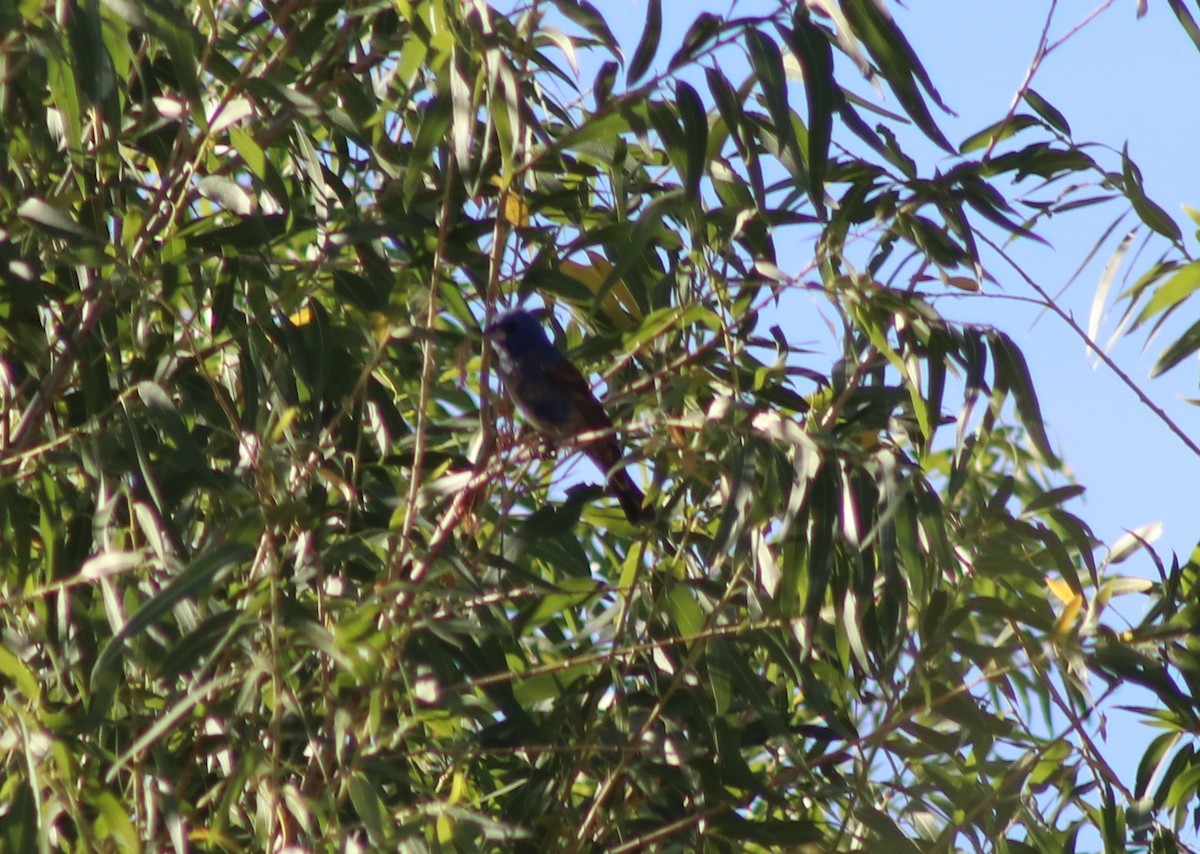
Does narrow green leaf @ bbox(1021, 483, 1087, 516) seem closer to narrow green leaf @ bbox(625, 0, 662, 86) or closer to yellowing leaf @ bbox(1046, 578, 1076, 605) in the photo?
yellowing leaf @ bbox(1046, 578, 1076, 605)

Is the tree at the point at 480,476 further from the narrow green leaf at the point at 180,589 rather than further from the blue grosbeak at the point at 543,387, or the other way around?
the blue grosbeak at the point at 543,387

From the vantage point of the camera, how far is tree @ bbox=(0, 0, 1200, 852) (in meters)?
2.15

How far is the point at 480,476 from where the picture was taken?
7.07 ft

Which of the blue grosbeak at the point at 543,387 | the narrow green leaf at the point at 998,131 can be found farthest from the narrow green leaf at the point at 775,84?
the blue grosbeak at the point at 543,387

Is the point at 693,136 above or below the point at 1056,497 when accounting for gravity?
above

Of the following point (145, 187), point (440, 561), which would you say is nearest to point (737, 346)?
point (440, 561)

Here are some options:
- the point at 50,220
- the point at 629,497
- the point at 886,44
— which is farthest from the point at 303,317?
the point at 886,44

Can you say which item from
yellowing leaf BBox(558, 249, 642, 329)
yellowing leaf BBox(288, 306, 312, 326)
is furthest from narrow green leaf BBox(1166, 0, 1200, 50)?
yellowing leaf BBox(288, 306, 312, 326)

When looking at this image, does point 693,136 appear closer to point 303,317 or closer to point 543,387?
point 303,317

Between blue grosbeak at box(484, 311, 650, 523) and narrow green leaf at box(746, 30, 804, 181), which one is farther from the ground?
narrow green leaf at box(746, 30, 804, 181)

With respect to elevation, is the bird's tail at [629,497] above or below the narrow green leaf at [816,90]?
below

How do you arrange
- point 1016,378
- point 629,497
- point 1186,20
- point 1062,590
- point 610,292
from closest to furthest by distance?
point 1186,20
point 1016,378
point 1062,590
point 610,292
point 629,497

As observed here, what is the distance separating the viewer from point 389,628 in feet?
6.72

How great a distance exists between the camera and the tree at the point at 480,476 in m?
2.15
